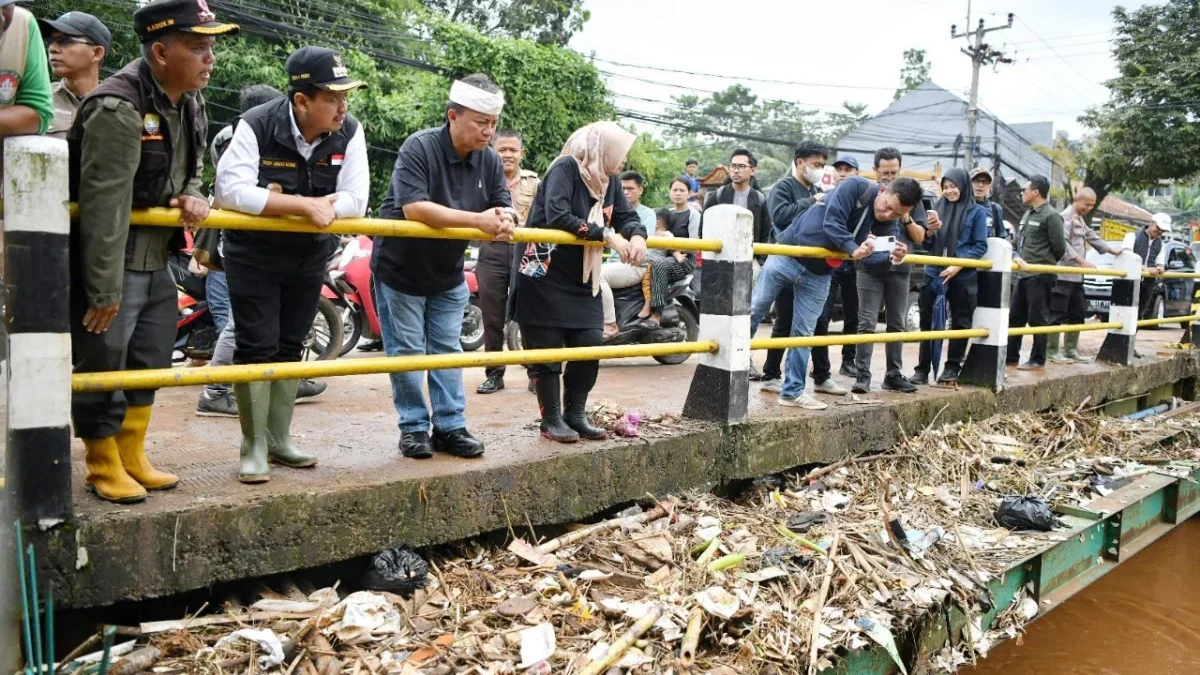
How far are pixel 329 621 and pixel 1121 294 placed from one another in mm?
7601

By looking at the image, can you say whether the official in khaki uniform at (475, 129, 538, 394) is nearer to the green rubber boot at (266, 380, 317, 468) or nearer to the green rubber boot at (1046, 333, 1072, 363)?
the green rubber boot at (266, 380, 317, 468)

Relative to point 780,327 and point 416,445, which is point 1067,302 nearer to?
point 780,327

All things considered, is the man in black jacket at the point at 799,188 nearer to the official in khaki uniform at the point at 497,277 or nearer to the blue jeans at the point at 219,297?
the official in khaki uniform at the point at 497,277

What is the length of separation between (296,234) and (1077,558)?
13.1 feet

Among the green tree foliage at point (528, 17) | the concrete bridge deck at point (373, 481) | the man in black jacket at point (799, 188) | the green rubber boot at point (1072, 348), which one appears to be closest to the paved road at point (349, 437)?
the concrete bridge deck at point (373, 481)

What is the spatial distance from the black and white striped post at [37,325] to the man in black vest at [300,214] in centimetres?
55

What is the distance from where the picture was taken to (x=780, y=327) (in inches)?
218

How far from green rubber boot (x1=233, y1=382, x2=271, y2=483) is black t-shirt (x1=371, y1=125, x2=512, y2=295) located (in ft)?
2.24

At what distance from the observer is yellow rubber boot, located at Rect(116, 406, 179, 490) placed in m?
2.64

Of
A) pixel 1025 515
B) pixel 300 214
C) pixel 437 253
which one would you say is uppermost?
pixel 300 214

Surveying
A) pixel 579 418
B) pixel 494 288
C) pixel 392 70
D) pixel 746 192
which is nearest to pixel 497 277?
pixel 494 288

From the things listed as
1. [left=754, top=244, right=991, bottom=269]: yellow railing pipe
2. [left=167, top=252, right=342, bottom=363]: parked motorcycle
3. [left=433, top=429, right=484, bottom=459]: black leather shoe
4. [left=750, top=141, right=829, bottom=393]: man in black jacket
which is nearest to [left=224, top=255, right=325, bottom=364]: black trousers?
[left=433, top=429, right=484, bottom=459]: black leather shoe

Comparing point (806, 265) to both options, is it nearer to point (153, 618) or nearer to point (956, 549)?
point (956, 549)

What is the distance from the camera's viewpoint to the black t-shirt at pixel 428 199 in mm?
3258
